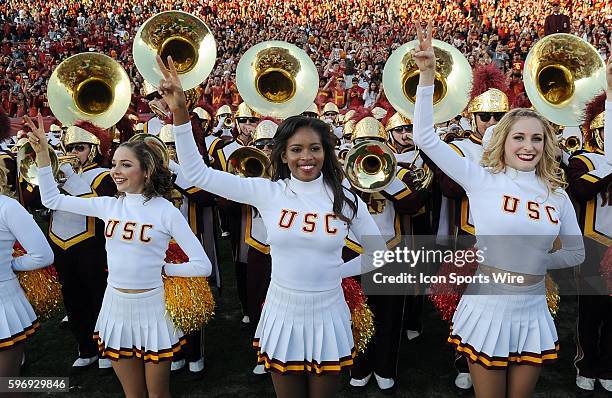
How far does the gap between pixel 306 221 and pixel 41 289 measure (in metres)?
1.91

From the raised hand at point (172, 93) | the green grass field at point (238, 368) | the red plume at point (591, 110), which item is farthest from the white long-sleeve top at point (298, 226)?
the red plume at point (591, 110)

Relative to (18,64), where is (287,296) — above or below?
below

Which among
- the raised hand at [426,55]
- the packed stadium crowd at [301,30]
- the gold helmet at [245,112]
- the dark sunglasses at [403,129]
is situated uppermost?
the packed stadium crowd at [301,30]

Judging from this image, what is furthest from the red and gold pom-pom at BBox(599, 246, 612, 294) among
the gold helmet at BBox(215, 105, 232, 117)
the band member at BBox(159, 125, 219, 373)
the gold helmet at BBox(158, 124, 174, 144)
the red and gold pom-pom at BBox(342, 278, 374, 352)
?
the gold helmet at BBox(215, 105, 232, 117)

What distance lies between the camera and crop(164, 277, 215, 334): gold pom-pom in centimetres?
278

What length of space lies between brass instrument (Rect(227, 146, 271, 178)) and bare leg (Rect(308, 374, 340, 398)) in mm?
1717

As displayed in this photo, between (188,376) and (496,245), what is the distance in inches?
102

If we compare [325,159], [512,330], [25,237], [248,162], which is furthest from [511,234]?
[25,237]

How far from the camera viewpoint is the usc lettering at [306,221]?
7.54ft

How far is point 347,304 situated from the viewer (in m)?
2.65

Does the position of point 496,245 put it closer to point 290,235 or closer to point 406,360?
point 290,235

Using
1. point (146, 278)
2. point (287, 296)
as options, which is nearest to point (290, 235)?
point (287, 296)

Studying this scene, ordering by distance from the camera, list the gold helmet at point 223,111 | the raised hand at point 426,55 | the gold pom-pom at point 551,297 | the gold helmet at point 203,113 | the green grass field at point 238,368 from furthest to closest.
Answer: the gold helmet at point 223,111 < the gold helmet at point 203,113 < the green grass field at point 238,368 < the gold pom-pom at point 551,297 < the raised hand at point 426,55

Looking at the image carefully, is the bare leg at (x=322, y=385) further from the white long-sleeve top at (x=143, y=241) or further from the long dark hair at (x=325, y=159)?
the white long-sleeve top at (x=143, y=241)
